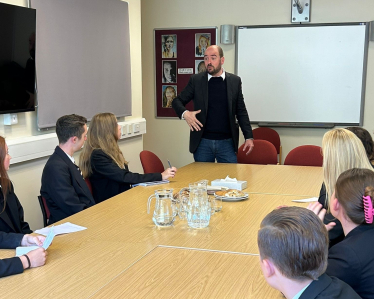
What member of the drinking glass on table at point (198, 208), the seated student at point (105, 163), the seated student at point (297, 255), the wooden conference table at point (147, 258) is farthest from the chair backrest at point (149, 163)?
the seated student at point (297, 255)

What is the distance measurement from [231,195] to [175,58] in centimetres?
414

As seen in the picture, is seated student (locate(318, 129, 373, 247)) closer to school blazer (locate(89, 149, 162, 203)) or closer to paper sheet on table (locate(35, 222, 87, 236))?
paper sheet on table (locate(35, 222, 87, 236))

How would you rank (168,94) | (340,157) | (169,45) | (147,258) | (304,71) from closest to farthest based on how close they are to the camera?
(147,258)
(340,157)
(304,71)
(169,45)
(168,94)

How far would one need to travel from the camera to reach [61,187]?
10.2 ft

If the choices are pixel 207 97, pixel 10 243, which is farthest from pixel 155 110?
pixel 10 243

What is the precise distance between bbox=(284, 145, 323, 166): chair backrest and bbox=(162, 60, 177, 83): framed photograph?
2.73 meters

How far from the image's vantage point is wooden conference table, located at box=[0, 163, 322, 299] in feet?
5.65

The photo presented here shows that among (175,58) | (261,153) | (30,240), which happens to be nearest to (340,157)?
(30,240)

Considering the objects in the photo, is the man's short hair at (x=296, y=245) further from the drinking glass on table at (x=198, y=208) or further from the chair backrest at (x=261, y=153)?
the chair backrest at (x=261, y=153)

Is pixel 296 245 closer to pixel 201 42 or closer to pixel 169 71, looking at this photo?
pixel 201 42

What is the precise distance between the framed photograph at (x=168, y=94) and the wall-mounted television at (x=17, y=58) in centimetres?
313

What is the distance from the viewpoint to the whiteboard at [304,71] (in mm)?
6184

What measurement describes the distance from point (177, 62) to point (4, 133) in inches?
138

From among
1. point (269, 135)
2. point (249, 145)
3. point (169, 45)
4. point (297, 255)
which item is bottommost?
point (269, 135)
